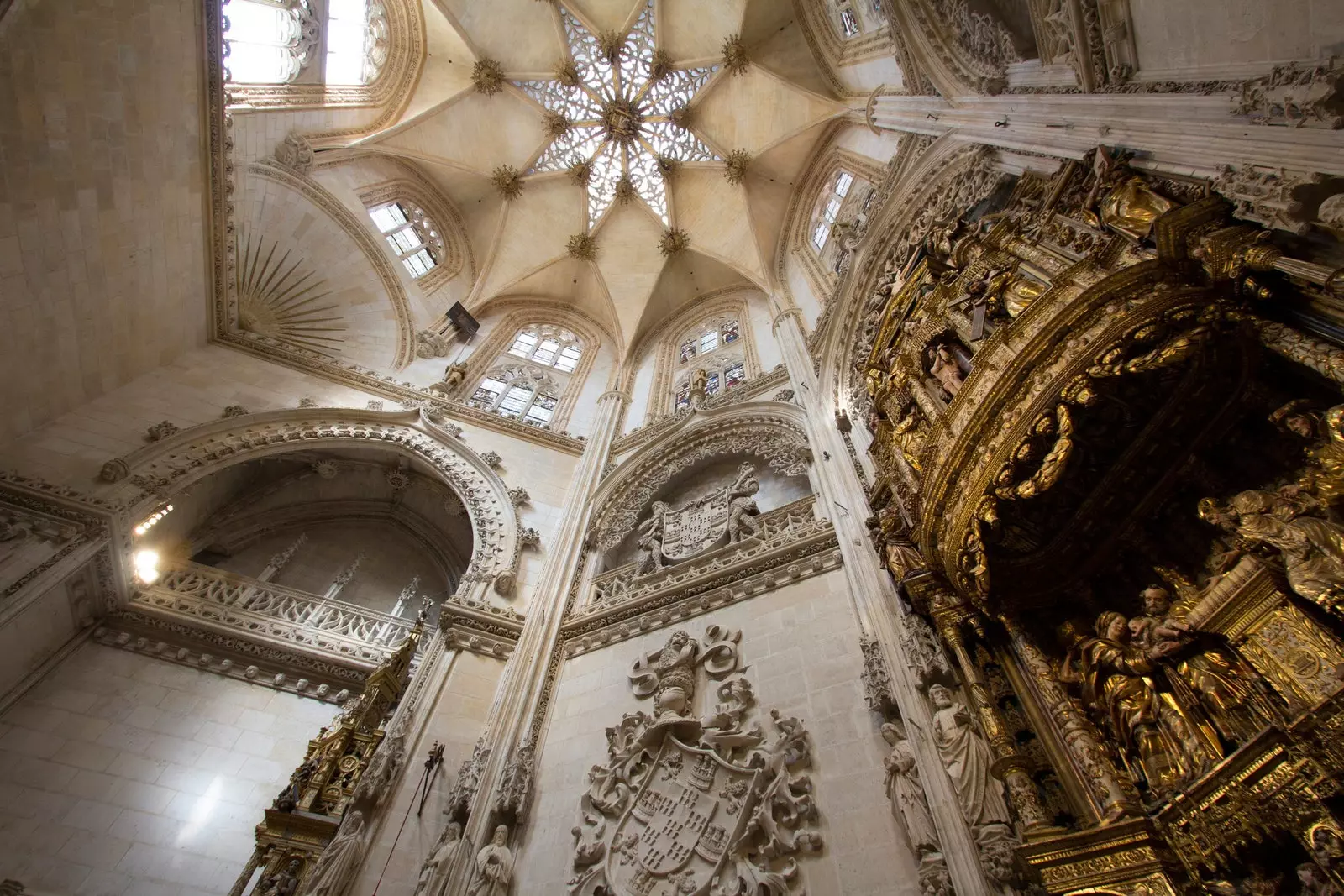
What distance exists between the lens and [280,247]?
1379 centimetres

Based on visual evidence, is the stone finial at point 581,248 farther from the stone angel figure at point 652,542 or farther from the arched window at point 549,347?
the stone angel figure at point 652,542

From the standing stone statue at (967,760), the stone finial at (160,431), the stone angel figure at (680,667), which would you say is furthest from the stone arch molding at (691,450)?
the stone finial at (160,431)

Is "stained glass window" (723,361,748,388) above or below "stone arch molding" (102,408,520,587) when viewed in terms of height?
above

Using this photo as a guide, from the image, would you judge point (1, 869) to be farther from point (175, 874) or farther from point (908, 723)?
point (908, 723)

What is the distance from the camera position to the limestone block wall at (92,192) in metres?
7.39

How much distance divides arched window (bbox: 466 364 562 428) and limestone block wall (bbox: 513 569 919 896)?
7517mm

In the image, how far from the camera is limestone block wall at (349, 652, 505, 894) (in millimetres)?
5938

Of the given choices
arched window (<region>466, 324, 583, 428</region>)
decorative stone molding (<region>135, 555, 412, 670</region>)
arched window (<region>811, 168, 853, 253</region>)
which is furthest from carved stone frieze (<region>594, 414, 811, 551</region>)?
arched window (<region>811, 168, 853, 253</region>)

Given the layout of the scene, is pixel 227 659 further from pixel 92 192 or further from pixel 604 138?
pixel 604 138

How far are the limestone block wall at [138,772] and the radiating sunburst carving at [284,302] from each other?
697 centimetres

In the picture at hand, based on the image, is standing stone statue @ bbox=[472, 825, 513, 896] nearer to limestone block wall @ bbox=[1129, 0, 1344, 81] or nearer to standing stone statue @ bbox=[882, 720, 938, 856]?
standing stone statue @ bbox=[882, 720, 938, 856]

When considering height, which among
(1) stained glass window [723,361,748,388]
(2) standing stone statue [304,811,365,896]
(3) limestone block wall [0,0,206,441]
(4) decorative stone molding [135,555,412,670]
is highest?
(1) stained glass window [723,361,748,388]

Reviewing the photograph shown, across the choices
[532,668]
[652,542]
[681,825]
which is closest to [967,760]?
[681,825]

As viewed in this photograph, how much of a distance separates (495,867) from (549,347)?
13819 mm
